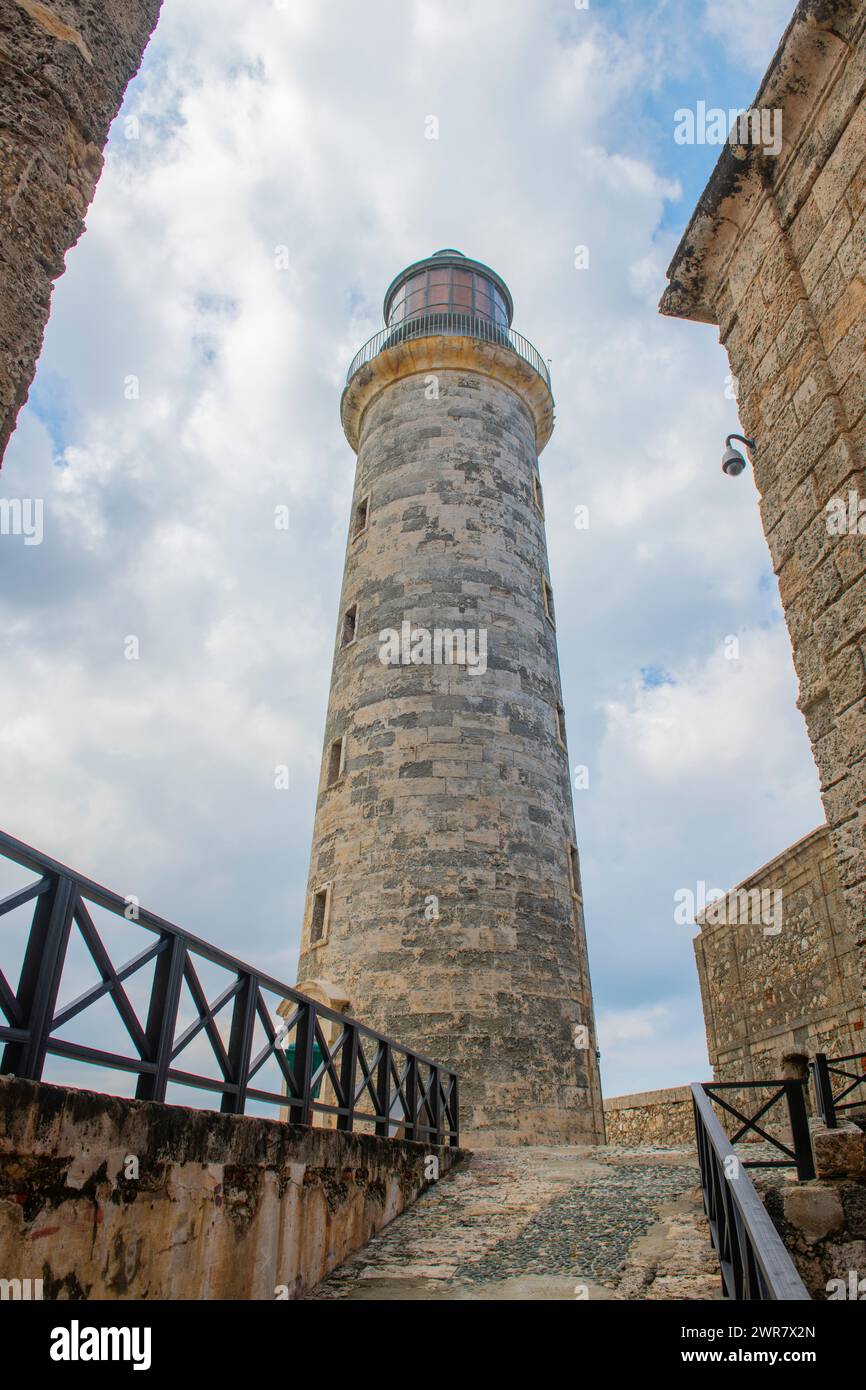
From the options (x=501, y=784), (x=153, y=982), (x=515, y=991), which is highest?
(x=501, y=784)

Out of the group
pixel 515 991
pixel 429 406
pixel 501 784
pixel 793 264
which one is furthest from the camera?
pixel 429 406

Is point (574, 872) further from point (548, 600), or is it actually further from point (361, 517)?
point (361, 517)

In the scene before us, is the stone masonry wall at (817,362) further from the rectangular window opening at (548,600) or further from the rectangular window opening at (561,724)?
the rectangular window opening at (548,600)

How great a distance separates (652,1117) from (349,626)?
8674 mm

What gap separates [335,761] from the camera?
39.7 ft

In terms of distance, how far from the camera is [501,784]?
11.2m

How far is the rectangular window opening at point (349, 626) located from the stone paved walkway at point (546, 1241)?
7.92 meters

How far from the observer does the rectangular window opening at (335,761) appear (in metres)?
11.8

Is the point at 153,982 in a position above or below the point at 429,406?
below

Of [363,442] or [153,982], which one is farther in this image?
[363,442]

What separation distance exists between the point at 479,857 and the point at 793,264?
7470 millimetres

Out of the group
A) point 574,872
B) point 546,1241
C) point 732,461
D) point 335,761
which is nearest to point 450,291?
point 335,761
